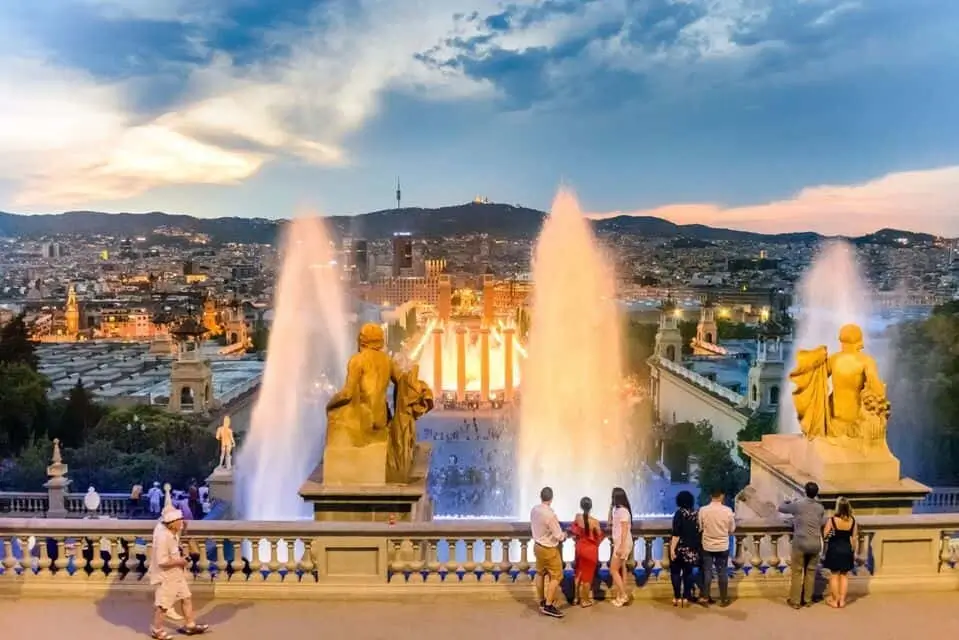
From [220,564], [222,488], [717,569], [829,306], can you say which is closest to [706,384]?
[829,306]

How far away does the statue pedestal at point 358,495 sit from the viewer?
6480mm

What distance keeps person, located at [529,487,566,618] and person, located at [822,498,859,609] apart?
6.32ft

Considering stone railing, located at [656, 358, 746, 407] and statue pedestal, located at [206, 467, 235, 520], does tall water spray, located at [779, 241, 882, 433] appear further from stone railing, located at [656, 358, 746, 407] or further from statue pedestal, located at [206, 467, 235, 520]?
statue pedestal, located at [206, 467, 235, 520]

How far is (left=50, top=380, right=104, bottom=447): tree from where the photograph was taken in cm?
3259

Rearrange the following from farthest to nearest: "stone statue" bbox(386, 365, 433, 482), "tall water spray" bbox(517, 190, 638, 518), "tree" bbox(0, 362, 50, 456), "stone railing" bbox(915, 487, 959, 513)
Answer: "tree" bbox(0, 362, 50, 456) → "tall water spray" bbox(517, 190, 638, 518) → "stone railing" bbox(915, 487, 959, 513) → "stone statue" bbox(386, 365, 433, 482)

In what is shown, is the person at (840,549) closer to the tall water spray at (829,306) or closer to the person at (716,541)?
the person at (716,541)

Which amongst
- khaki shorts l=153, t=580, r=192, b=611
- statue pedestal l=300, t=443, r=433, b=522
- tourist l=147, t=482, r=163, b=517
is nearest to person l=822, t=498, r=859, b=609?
statue pedestal l=300, t=443, r=433, b=522

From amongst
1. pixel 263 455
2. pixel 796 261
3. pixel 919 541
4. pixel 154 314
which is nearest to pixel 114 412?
pixel 263 455

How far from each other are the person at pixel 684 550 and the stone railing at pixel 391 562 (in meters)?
0.18

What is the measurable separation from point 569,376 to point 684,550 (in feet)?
66.5

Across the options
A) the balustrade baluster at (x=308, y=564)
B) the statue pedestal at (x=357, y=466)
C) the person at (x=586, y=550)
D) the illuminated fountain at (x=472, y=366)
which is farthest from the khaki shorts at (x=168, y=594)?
the illuminated fountain at (x=472, y=366)

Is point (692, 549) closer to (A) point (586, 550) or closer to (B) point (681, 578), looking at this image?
(B) point (681, 578)

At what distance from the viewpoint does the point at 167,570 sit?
18.0 feet

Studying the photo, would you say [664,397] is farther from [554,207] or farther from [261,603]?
[261,603]
